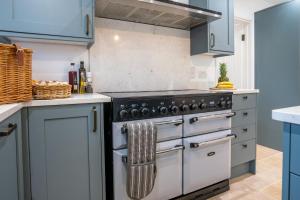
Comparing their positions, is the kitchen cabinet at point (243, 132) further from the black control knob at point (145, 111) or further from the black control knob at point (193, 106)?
the black control knob at point (145, 111)

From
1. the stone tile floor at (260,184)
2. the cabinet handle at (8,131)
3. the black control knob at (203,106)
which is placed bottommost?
the stone tile floor at (260,184)

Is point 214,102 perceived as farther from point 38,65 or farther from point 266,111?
point 266,111

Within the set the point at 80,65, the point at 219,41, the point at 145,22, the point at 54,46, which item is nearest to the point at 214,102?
the point at 219,41

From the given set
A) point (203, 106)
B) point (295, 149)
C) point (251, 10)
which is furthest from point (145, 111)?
point (251, 10)

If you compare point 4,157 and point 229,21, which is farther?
point 229,21

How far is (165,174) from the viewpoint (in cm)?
162

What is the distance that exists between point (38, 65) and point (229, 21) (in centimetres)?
208

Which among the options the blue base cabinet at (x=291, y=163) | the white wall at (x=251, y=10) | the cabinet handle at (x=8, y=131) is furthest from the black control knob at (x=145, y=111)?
the white wall at (x=251, y=10)

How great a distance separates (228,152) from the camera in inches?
78.2

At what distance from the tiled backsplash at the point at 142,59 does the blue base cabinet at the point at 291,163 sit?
1.56 m

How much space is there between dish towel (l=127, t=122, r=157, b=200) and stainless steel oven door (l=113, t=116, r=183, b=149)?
0.07 m

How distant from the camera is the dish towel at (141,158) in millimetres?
1406

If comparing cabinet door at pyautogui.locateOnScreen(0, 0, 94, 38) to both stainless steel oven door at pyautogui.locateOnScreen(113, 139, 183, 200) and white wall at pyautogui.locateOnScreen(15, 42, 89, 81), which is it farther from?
stainless steel oven door at pyautogui.locateOnScreen(113, 139, 183, 200)

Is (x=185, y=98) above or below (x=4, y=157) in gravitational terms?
above
